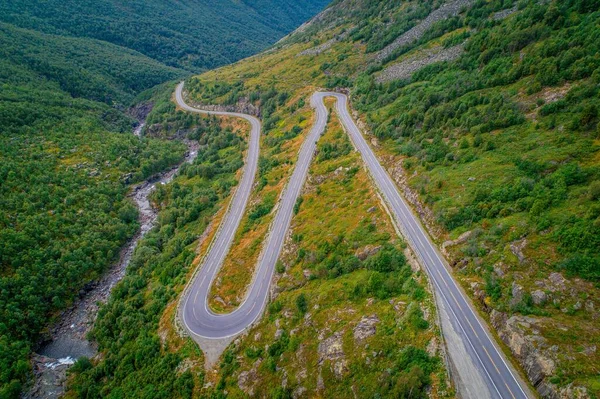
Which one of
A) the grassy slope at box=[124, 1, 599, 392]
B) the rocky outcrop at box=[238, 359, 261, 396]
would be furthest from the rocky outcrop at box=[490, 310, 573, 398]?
the rocky outcrop at box=[238, 359, 261, 396]

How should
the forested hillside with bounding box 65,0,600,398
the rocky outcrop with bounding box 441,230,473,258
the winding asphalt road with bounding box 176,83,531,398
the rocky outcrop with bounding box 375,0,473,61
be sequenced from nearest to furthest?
1. the winding asphalt road with bounding box 176,83,531,398
2. the forested hillside with bounding box 65,0,600,398
3. the rocky outcrop with bounding box 441,230,473,258
4. the rocky outcrop with bounding box 375,0,473,61

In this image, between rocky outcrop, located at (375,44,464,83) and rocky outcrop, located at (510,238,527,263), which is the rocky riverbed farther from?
rocky outcrop, located at (375,44,464,83)

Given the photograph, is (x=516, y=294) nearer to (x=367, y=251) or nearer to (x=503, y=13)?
(x=367, y=251)

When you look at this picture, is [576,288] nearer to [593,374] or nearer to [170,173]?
[593,374]

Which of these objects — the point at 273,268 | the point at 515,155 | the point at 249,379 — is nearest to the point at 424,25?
the point at 515,155

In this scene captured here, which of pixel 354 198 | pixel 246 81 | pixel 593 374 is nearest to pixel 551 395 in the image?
pixel 593 374
